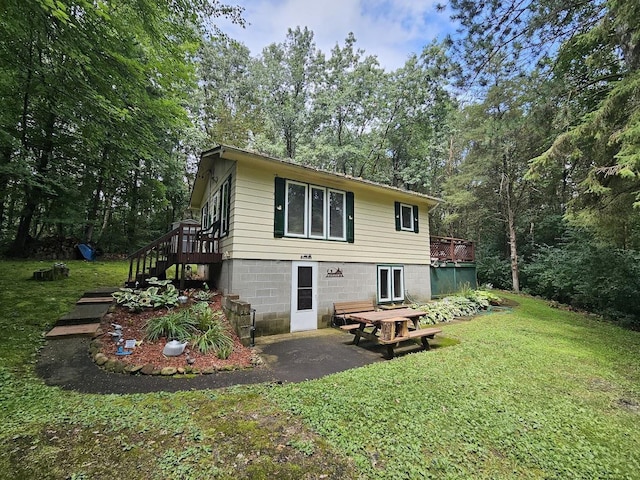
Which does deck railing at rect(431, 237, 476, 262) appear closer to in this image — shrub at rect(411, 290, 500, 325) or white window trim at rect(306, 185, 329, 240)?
shrub at rect(411, 290, 500, 325)

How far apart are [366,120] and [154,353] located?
19.5 m

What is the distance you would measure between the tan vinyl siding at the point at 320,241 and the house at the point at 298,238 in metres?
0.02

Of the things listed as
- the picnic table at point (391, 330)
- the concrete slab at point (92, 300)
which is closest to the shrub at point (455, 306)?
the picnic table at point (391, 330)

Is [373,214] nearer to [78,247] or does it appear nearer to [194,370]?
[194,370]

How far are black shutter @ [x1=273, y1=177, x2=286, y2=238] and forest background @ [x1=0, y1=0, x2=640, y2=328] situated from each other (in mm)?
3361

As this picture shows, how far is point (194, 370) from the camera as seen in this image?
4.21 m

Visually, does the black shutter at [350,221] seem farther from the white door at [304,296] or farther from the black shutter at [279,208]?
the black shutter at [279,208]

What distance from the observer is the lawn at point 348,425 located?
2250 millimetres

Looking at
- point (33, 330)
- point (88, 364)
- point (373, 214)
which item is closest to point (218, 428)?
point (88, 364)

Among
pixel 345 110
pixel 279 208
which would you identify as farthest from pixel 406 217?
pixel 345 110

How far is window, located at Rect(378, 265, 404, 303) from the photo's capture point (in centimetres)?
925

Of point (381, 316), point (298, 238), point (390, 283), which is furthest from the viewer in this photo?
point (390, 283)

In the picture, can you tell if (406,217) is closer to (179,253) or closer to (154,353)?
(179,253)

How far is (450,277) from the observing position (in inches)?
482
